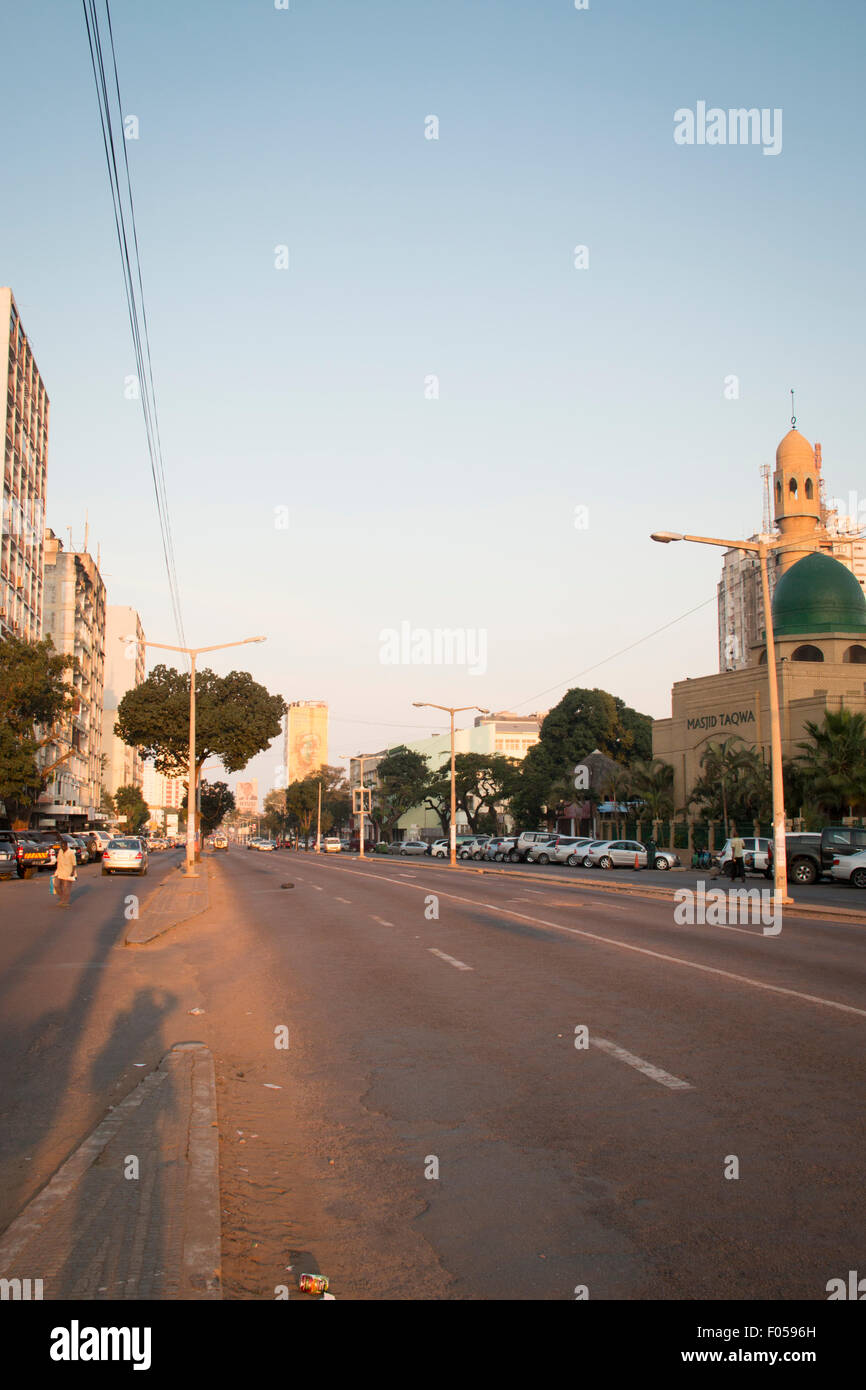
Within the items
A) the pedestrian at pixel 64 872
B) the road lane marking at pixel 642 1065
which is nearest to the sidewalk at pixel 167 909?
the pedestrian at pixel 64 872

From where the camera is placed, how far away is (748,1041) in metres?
9.27

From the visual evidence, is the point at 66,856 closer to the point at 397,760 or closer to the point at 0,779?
the point at 0,779

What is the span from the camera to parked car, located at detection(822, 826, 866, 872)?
37.0 metres

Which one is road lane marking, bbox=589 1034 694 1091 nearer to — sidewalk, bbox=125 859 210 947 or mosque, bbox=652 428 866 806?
sidewalk, bbox=125 859 210 947

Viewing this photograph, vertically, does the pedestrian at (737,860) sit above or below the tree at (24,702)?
below

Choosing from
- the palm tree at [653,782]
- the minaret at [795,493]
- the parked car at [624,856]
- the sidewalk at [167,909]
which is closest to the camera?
the sidewalk at [167,909]

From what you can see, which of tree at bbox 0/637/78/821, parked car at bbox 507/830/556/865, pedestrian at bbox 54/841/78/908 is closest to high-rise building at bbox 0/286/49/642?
tree at bbox 0/637/78/821

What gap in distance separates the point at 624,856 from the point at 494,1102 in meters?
52.2

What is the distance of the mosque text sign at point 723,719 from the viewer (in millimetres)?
65188

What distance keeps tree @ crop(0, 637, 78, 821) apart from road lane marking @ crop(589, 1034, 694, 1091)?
1648 inches

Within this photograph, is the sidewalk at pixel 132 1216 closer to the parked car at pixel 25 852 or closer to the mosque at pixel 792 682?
the parked car at pixel 25 852

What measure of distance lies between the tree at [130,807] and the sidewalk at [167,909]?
104106mm

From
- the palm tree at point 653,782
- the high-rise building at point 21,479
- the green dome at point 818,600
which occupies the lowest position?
the palm tree at point 653,782
